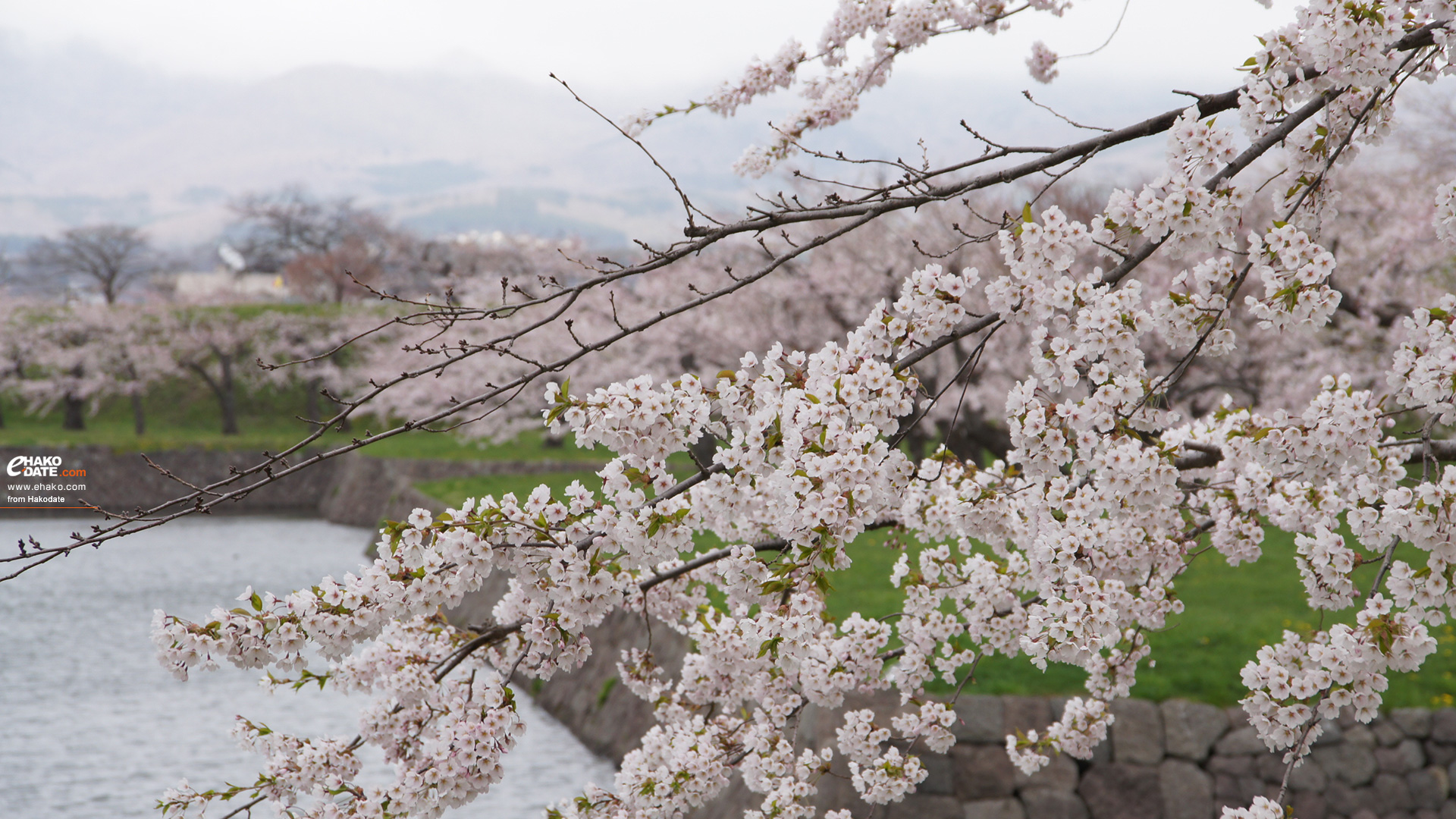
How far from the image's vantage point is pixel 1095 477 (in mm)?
2486

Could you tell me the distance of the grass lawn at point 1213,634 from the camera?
6.54 metres

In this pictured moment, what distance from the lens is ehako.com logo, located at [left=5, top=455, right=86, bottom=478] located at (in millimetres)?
24266

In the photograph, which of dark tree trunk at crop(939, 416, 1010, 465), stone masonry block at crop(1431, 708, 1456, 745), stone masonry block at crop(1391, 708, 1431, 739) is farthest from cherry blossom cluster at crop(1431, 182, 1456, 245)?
dark tree trunk at crop(939, 416, 1010, 465)

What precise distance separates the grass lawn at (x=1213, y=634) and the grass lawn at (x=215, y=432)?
16036 mm

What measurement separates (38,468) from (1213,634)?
27085 millimetres

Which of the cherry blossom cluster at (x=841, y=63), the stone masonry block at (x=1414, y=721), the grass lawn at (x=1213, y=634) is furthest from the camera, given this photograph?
the grass lawn at (x=1213, y=634)

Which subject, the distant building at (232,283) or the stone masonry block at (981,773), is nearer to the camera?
the stone masonry block at (981,773)

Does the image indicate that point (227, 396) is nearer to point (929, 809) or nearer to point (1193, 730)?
point (929, 809)

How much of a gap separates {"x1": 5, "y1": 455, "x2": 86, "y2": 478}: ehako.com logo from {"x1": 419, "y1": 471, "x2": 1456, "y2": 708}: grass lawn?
21.7 metres

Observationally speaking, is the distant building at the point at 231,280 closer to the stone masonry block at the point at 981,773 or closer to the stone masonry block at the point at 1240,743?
the stone masonry block at the point at 981,773

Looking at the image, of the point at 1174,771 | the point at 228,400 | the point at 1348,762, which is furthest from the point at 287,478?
the point at 1348,762

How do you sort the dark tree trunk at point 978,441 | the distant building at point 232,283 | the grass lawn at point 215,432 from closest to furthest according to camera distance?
the dark tree trunk at point 978,441 → the grass lawn at point 215,432 → the distant building at point 232,283

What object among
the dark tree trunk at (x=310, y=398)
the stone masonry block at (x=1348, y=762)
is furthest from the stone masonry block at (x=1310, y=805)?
the dark tree trunk at (x=310, y=398)

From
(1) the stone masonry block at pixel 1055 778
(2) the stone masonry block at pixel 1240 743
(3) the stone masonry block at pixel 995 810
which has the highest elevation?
(2) the stone masonry block at pixel 1240 743
